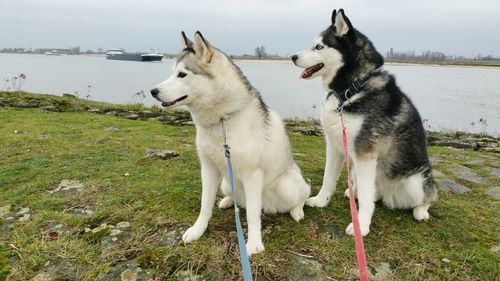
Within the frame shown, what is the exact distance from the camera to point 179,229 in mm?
3486

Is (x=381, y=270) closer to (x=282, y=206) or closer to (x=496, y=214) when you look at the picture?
(x=282, y=206)

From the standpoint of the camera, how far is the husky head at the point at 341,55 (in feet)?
12.1

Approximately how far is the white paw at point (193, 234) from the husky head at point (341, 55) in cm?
200

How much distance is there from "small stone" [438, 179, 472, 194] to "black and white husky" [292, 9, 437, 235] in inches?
59.4

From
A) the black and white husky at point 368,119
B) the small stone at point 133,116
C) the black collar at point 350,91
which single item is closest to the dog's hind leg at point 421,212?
the black and white husky at point 368,119

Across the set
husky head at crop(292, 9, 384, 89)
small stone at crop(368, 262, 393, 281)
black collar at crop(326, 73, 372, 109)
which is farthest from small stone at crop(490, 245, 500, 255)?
husky head at crop(292, 9, 384, 89)

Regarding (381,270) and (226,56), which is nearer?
(381,270)

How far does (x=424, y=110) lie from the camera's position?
16250mm

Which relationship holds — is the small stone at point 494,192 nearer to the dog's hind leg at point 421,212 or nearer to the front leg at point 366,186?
the dog's hind leg at point 421,212

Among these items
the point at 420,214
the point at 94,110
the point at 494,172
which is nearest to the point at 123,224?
the point at 420,214

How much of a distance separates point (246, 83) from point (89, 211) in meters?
2.19

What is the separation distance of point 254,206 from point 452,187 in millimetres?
3510

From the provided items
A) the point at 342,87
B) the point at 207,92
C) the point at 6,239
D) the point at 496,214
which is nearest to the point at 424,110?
the point at 496,214

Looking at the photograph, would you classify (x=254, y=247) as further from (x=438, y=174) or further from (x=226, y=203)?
(x=438, y=174)
